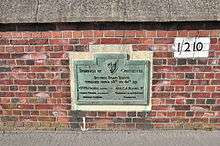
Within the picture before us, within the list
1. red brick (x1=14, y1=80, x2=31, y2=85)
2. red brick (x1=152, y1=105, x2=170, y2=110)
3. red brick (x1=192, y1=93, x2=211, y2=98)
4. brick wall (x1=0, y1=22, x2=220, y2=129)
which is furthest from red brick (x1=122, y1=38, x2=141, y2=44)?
red brick (x1=14, y1=80, x2=31, y2=85)

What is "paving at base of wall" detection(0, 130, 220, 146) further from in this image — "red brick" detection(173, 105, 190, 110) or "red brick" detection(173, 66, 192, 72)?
"red brick" detection(173, 66, 192, 72)

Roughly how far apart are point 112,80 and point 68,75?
0.51 metres

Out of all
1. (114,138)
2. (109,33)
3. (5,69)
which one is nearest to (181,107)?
(114,138)

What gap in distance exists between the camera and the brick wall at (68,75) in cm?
390

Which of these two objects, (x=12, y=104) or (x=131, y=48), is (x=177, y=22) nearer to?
(x=131, y=48)

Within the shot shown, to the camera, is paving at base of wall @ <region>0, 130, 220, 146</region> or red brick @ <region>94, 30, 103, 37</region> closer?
red brick @ <region>94, 30, 103, 37</region>

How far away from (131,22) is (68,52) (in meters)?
0.78

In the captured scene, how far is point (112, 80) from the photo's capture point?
163 inches

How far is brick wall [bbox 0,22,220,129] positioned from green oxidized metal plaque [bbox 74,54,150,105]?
127 millimetres

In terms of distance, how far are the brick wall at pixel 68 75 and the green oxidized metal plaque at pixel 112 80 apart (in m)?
0.13

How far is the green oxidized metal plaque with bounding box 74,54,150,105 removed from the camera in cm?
405

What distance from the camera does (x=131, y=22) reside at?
3.83 metres

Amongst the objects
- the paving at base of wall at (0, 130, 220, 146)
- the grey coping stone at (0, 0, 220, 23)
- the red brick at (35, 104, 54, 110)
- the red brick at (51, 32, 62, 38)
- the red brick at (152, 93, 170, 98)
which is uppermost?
the grey coping stone at (0, 0, 220, 23)

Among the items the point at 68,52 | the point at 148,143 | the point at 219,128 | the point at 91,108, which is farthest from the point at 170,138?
the point at 68,52
